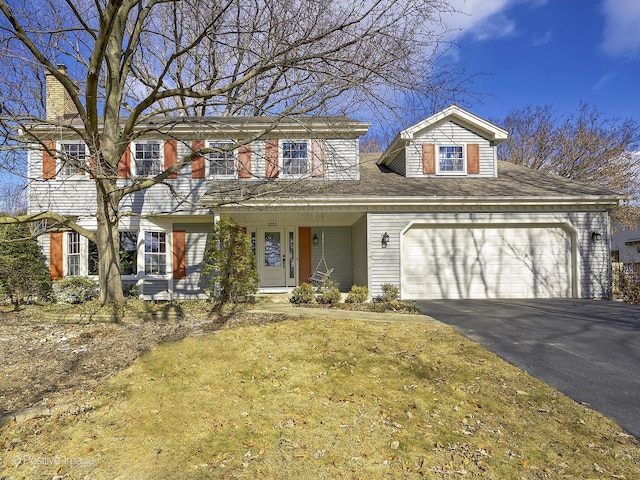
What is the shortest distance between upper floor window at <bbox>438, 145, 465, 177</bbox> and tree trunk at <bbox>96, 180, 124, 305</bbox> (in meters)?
9.76

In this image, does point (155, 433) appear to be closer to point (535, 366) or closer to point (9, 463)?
point (9, 463)

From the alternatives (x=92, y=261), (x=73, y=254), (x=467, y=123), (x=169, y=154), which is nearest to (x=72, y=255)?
(x=73, y=254)

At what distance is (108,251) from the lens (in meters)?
7.93

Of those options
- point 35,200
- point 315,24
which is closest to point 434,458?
point 315,24

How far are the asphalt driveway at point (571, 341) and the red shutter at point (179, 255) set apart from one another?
741cm

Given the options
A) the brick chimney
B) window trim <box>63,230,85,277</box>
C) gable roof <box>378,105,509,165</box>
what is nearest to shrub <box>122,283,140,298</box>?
window trim <box>63,230,85,277</box>

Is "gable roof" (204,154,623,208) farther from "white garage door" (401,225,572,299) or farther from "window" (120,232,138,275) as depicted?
"window" (120,232,138,275)

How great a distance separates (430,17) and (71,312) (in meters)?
8.85

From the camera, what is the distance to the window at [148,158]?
11672 mm

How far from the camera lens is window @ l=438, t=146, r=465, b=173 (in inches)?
486

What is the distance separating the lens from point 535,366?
4891 millimetres

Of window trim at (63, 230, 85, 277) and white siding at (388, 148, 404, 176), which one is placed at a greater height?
white siding at (388, 148, 404, 176)

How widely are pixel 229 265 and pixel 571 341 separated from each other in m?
6.90

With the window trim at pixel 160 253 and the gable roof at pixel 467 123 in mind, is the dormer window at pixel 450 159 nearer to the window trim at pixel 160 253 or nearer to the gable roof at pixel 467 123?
the gable roof at pixel 467 123
